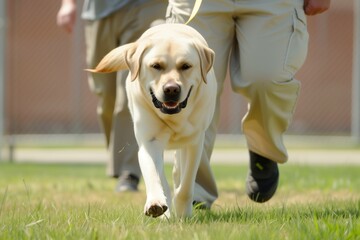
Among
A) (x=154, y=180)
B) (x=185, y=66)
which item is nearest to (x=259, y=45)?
(x=185, y=66)

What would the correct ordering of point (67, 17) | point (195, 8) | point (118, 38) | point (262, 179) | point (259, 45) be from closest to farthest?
1. point (195, 8)
2. point (259, 45)
3. point (262, 179)
4. point (67, 17)
5. point (118, 38)

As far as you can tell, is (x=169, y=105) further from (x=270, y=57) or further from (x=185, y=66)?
(x=270, y=57)

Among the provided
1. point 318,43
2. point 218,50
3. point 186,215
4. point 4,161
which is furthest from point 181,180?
point 318,43

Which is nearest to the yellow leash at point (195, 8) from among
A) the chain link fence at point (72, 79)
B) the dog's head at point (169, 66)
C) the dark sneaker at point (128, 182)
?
the dog's head at point (169, 66)

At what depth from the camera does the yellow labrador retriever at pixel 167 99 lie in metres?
4.47

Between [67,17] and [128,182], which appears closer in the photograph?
[67,17]

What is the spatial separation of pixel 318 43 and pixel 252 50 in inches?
469

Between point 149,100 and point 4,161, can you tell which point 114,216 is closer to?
point 149,100

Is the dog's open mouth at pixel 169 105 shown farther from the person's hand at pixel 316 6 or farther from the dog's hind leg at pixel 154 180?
the person's hand at pixel 316 6

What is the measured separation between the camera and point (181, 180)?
4.95 meters

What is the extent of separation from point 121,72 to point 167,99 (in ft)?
9.32

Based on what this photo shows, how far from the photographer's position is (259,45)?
5457 millimetres

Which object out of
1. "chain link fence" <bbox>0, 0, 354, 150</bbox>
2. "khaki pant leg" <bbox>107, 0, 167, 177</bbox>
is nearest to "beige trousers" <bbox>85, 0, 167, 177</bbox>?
"khaki pant leg" <bbox>107, 0, 167, 177</bbox>

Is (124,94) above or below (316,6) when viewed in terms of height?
below
